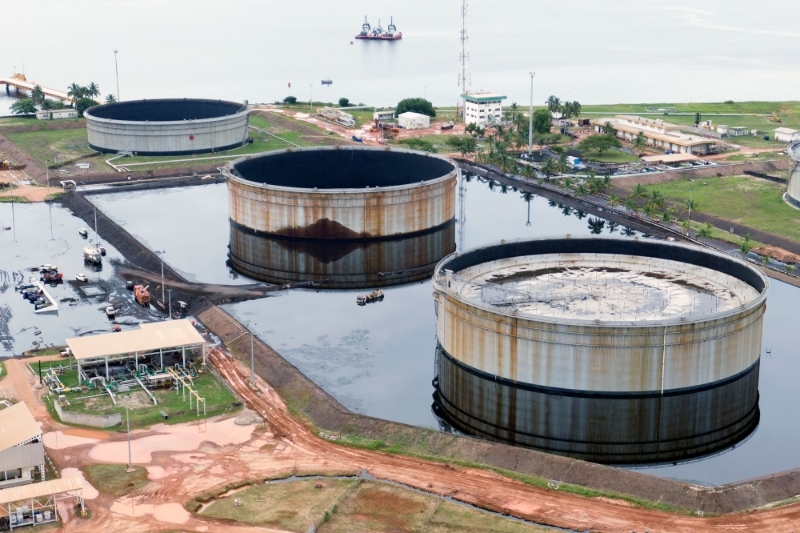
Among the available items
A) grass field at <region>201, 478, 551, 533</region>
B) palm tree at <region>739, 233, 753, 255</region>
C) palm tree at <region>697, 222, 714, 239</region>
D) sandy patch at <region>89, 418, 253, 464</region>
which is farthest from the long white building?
grass field at <region>201, 478, 551, 533</region>

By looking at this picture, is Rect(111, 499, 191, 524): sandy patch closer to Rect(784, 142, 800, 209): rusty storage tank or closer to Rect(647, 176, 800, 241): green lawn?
Rect(647, 176, 800, 241): green lawn

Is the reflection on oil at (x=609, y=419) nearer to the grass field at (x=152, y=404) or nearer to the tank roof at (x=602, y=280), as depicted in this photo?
the tank roof at (x=602, y=280)

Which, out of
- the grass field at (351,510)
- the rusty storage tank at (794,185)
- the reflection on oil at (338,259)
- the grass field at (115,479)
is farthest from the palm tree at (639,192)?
the grass field at (115,479)

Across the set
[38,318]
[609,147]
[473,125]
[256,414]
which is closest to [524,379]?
[256,414]

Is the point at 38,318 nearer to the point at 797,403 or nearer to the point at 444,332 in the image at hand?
the point at 444,332

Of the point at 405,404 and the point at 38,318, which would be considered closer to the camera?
the point at 405,404

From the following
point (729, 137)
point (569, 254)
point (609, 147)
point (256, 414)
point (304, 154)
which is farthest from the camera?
point (729, 137)

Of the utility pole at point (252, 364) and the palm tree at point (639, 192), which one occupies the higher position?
the palm tree at point (639, 192)
